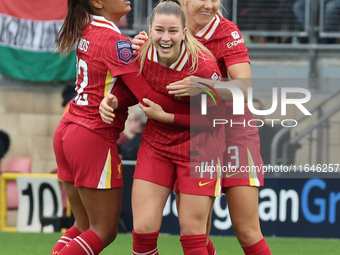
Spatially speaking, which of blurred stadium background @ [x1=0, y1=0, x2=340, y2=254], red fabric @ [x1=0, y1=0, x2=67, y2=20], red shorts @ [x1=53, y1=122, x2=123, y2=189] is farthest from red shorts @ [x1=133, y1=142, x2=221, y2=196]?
red fabric @ [x1=0, y1=0, x2=67, y2=20]

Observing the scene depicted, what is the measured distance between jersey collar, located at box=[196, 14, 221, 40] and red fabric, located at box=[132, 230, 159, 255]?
3.90ft

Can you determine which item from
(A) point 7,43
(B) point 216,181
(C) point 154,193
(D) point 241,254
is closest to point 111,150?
(C) point 154,193

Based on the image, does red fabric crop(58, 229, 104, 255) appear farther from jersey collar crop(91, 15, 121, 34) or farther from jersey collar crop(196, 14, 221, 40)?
jersey collar crop(196, 14, 221, 40)

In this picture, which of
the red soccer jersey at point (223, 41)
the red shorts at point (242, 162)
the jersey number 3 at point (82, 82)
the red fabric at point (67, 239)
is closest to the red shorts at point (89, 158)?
the jersey number 3 at point (82, 82)

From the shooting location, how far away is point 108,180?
3066mm

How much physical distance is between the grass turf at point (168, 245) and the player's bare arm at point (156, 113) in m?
2.35

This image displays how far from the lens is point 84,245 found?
10.0ft

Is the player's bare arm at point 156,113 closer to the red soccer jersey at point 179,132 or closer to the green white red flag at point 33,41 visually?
the red soccer jersey at point 179,132

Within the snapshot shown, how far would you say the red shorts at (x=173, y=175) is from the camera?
2.97m

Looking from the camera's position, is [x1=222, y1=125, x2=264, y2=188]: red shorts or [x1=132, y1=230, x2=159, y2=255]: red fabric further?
[x1=222, y1=125, x2=264, y2=188]: red shorts

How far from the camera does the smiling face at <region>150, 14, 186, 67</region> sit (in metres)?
2.82

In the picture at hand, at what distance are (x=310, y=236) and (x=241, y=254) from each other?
116 cm

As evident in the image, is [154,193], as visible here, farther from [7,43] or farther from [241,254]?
[7,43]

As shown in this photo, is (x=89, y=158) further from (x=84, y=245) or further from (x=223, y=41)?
(x=223, y=41)
